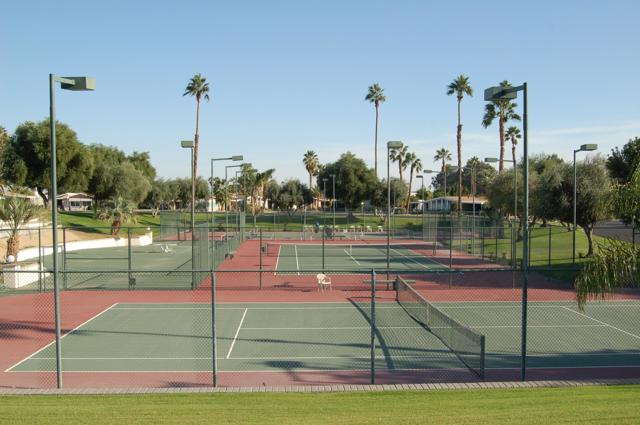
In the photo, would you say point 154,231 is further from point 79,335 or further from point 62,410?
point 62,410

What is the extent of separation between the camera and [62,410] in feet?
30.1

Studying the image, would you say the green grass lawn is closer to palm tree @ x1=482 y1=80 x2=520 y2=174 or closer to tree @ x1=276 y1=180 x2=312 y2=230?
palm tree @ x1=482 y1=80 x2=520 y2=174

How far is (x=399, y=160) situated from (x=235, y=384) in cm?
10284

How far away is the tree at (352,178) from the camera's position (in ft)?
291

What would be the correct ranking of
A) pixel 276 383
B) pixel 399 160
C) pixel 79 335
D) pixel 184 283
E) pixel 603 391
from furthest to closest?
pixel 399 160 → pixel 184 283 → pixel 79 335 → pixel 276 383 → pixel 603 391

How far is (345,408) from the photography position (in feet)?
30.8

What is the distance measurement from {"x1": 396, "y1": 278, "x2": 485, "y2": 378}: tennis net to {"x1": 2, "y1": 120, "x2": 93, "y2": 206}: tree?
152 feet

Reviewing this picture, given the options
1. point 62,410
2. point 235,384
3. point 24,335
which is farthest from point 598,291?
point 24,335

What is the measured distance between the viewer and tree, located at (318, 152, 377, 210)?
8875 cm

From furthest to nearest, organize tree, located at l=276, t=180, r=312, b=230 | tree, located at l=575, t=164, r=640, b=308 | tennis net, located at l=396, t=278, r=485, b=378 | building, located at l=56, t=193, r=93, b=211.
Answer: building, located at l=56, t=193, r=93, b=211, tree, located at l=276, t=180, r=312, b=230, tennis net, located at l=396, t=278, r=485, b=378, tree, located at l=575, t=164, r=640, b=308

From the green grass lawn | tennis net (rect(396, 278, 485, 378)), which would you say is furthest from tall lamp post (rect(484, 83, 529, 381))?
the green grass lawn

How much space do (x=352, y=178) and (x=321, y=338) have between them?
72.0 m

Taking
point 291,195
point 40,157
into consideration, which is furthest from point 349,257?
point 291,195

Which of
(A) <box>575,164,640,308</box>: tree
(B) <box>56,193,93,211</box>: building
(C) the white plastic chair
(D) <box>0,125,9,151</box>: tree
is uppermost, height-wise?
(D) <box>0,125,9,151</box>: tree
